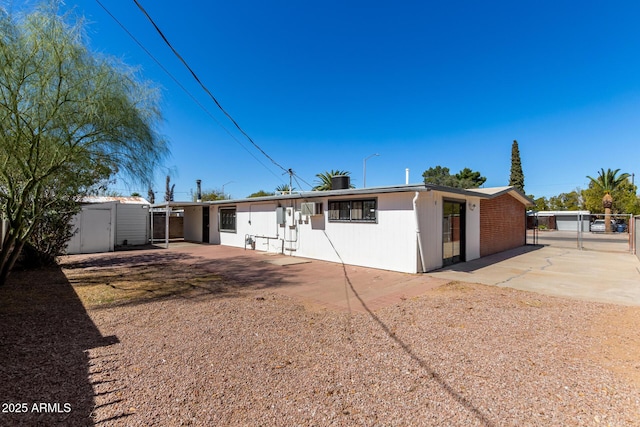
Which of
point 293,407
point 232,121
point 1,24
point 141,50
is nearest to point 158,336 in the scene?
point 293,407

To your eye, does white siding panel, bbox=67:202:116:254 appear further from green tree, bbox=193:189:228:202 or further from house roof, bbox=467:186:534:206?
green tree, bbox=193:189:228:202

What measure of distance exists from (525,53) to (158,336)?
1475 centimetres

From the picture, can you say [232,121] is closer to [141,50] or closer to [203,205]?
[141,50]

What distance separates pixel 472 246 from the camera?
10.9 m

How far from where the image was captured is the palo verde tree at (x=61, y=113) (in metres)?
5.00

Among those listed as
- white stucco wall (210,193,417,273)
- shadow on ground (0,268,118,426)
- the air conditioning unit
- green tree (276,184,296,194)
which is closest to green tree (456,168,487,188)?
green tree (276,184,296,194)

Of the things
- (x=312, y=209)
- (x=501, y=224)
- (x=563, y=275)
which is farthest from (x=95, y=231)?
(x=501, y=224)

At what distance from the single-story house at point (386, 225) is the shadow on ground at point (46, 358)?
7026 mm

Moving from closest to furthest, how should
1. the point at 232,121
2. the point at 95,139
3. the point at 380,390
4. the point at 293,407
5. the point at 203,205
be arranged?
1. the point at 293,407
2. the point at 380,390
3. the point at 95,139
4. the point at 232,121
5. the point at 203,205

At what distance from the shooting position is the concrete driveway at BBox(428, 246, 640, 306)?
635 centimetres

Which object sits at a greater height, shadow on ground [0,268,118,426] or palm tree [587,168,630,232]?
palm tree [587,168,630,232]

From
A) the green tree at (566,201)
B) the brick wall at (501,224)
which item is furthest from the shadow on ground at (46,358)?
the green tree at (566,201)

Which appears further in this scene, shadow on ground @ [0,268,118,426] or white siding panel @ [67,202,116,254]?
white siding panel @ [67,202,116,254]

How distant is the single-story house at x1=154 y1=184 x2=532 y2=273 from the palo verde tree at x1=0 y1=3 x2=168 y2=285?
5.86 m
